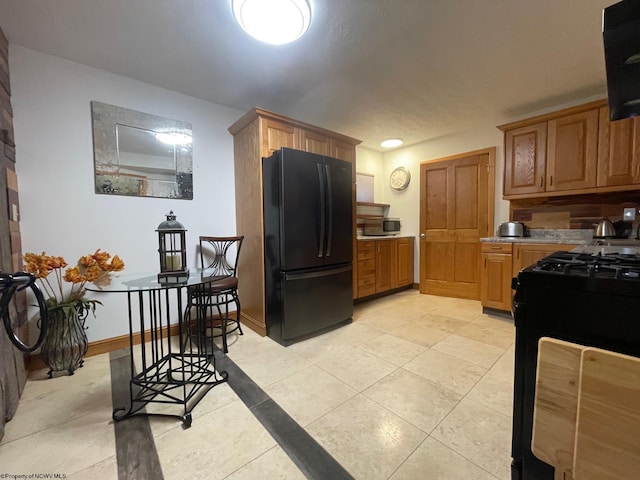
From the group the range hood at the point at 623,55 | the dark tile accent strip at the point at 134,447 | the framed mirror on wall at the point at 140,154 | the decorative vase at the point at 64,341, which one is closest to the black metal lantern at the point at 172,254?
the dark tile accent strip at the point at 134,447

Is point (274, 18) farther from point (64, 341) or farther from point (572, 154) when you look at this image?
point (572, 154)

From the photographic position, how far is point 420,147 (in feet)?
13.5

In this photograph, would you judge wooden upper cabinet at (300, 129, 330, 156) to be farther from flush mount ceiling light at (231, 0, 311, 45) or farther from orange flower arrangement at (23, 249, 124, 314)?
orange flower arrangement at (23, 249, 124, 314)

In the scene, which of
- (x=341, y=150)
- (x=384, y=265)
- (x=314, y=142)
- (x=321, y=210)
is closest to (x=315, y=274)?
(x=321, y=210)

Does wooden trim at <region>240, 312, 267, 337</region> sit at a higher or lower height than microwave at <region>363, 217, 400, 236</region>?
lower

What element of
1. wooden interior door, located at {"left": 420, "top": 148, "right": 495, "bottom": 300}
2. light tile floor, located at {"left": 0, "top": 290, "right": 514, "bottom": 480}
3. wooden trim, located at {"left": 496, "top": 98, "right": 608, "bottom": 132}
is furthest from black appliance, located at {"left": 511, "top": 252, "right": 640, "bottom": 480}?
wooden interior door, located at {"left": 420, "top": 148, "right": 495, "bottom": 300}

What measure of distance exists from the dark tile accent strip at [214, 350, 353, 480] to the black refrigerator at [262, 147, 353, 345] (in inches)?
24.7

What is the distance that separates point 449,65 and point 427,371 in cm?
244

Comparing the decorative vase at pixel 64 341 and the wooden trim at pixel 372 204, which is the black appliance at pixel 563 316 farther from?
the wooden trim at pixel 372 204

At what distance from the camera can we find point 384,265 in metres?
3.72

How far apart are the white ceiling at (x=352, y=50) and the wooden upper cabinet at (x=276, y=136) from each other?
34 cm

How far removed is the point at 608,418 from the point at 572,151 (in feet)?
10.4

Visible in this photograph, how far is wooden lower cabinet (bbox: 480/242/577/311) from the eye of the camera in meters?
2.75

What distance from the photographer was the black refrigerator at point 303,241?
2.25 metres
